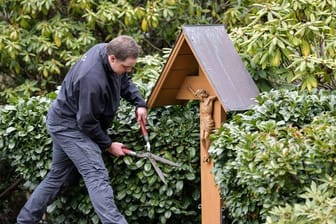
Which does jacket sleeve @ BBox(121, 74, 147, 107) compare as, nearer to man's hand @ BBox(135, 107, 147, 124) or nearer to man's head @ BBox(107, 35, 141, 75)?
man's hand @ BBox(135, 107, 147, 124)

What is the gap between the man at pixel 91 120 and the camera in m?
6.51

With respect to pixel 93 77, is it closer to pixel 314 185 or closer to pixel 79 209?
pixel 79 209

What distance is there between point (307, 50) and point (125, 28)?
332cm

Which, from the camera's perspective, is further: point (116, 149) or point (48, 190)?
point (48, 190)

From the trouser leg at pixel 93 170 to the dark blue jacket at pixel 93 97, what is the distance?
8 centimetres

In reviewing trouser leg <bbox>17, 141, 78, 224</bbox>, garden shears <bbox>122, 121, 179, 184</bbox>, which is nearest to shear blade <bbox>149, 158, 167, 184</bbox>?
garden shears <bbox>122, 121, 179, 184</bbox>

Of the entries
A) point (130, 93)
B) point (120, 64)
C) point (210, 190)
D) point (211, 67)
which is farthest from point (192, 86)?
point (210, 190)

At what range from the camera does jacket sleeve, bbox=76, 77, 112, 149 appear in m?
6.46

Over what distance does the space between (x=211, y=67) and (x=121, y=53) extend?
0.71 meters

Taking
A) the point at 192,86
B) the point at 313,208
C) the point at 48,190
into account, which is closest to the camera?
the point at 313,208

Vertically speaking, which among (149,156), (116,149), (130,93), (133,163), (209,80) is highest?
(209,80)

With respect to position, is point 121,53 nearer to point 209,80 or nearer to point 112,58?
point 112,58

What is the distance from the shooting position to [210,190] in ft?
21.7

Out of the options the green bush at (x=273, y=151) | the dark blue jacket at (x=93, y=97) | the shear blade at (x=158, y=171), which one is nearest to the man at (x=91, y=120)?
the dark blue jacket at (x=93, y=97)
